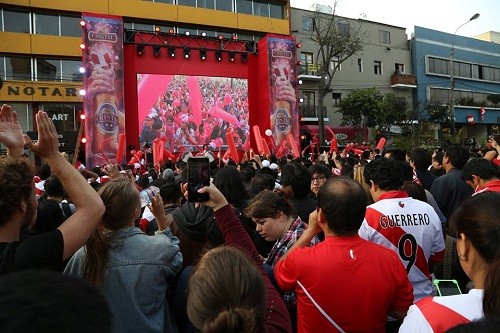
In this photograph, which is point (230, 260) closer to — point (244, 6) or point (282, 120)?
point (282, 120)

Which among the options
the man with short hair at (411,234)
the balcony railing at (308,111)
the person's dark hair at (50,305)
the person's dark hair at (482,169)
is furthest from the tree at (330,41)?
the person's dark hair at (50,305)

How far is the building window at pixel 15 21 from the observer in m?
22.7

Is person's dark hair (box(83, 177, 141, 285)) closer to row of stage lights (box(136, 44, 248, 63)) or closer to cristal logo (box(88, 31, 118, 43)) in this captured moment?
cristal logo (box(88, 31, 118, 43))

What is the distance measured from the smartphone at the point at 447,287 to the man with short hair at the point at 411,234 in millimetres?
700

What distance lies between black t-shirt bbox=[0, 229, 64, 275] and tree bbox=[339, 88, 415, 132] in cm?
2610

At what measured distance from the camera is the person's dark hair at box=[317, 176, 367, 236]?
1.87 m

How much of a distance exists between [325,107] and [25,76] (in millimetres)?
18559

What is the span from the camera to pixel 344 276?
1781mm

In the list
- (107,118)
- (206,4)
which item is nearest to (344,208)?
(107,118)

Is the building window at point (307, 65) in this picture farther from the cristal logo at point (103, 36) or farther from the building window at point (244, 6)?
the cristal logo at point (103, 36)

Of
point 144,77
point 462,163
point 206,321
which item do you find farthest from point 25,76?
point 206,321

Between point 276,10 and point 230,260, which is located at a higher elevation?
point 276,10

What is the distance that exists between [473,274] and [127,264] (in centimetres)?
137

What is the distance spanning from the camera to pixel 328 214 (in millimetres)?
1901
